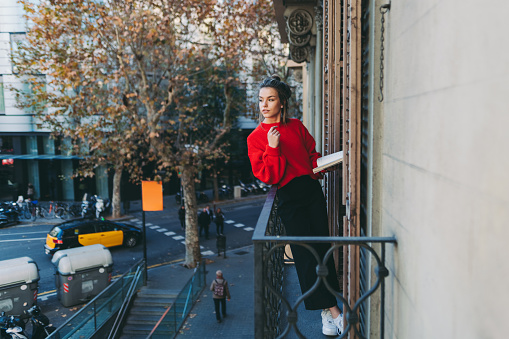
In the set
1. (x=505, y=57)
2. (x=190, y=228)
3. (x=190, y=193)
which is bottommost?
→ (x=190, y=228)

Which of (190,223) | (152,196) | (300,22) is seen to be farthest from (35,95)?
(300,22)

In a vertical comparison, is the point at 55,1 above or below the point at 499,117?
above

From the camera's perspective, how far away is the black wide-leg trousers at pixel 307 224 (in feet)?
12.8

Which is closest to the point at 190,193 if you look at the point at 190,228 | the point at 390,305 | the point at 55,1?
the point at 190,228

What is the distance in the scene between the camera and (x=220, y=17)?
17.8 meters

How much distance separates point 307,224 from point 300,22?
24.0ft

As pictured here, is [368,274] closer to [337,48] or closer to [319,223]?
[319,223]

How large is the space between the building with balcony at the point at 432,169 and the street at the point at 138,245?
40.9ft

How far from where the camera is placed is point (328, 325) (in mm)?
4328

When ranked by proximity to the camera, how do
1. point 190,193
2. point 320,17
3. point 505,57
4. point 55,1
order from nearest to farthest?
point 505,57 < point 320,17 < point 55,1 < point 190,193

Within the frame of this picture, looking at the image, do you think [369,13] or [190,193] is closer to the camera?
[369,13]

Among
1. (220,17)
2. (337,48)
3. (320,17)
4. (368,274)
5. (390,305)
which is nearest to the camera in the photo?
(390,305)

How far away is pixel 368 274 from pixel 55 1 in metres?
15.4

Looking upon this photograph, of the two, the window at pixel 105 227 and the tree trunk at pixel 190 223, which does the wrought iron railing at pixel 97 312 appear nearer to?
the tree trunk at pixel 190 223
